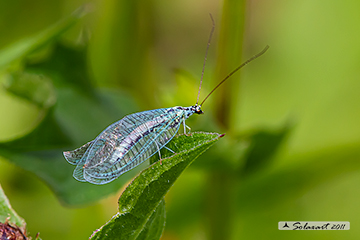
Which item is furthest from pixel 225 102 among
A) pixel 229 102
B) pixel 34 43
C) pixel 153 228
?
pixel 34 43

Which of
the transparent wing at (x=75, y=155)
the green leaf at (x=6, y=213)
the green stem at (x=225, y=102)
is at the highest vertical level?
the green stem at (x=225, y=102)

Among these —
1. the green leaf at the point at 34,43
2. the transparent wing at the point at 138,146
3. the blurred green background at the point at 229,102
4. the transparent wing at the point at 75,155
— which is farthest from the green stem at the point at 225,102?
the green leaf at the point at 34,43

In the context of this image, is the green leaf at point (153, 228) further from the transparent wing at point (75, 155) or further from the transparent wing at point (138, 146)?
the transparent wing at point (75, 155)

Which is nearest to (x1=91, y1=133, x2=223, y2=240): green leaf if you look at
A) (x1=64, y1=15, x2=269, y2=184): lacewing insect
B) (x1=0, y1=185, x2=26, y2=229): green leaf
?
(x1=0, y1=185, x2=26, y2=229): green leaf

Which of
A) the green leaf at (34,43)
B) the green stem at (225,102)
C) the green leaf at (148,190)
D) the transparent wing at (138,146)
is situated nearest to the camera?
the green leaf at (148,190)

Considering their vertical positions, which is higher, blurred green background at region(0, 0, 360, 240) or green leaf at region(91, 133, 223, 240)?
blurred green background at region(0, 0, 360, 240)

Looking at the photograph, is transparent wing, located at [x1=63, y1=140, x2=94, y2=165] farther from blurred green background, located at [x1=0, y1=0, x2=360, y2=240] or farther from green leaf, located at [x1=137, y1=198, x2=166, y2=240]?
green leaf, located at [x1=137, y1=198, x2=166, y2=240]
